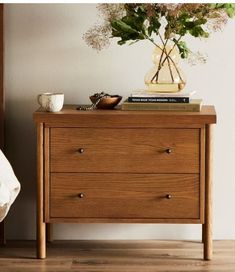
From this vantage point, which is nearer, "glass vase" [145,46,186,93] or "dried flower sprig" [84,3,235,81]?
"dried flower sprig" [84,3,235,81]

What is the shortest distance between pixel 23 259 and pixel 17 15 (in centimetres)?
116

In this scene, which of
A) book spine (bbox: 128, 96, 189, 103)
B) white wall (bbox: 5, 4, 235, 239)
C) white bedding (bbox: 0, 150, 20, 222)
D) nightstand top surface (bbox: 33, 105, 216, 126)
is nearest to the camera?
white bedding (bbox: 0, 150, 20, 222)

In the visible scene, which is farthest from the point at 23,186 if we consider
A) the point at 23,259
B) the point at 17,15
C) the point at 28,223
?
the point at 17,15

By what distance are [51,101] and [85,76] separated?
42cm

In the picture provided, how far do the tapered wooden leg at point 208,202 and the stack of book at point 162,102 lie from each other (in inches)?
5.9

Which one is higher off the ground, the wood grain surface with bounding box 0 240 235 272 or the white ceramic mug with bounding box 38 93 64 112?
the white ceramic mug with bounding box 38 93 64 112

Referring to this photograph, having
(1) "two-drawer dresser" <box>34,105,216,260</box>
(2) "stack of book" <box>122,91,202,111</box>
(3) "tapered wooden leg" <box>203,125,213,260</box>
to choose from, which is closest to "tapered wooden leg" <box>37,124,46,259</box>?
(1) "two-drawer dresser" <box>34,105,216,260</box>

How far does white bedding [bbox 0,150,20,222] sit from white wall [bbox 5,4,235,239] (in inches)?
26.3

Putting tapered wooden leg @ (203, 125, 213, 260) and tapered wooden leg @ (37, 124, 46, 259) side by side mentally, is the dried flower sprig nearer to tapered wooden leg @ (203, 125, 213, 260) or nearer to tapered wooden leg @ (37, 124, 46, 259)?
tapered wooden leg @ (203, 125, 213, 260)

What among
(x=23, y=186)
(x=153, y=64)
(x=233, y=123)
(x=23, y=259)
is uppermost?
(x=153, y=64)

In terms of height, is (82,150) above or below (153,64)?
below

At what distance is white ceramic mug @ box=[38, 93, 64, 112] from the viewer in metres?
4.04

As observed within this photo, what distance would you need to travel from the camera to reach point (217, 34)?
172 inches

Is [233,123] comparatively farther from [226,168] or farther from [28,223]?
[28,223]
